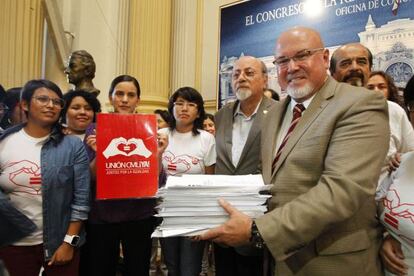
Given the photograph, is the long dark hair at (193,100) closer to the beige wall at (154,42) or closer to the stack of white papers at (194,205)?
the stack of white papers at (194,205)

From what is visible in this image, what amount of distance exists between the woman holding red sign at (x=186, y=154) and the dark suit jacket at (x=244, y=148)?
165 millimetres

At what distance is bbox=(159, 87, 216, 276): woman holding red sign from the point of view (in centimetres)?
222

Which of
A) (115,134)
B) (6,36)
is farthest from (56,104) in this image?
(6,36)

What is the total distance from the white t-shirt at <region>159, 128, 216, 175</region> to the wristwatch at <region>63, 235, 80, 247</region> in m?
0.66

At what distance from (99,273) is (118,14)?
4598 millimetres

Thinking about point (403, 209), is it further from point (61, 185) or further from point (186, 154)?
A: point (61, 185)

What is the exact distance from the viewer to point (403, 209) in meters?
1.17

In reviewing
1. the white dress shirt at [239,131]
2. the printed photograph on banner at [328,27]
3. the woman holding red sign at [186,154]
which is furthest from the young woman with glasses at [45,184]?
the printed photograph on banner at [328,27]

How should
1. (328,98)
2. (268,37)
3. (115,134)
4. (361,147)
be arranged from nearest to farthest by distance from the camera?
(361,147) → (328,98) → (115,134) → (268,37)

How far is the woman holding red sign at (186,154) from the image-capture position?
222cm

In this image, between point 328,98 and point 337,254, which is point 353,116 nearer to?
point 328,98

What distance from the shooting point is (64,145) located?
1860 mm

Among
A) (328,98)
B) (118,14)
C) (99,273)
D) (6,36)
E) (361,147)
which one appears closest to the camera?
(361,147)

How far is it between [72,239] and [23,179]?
39cm
